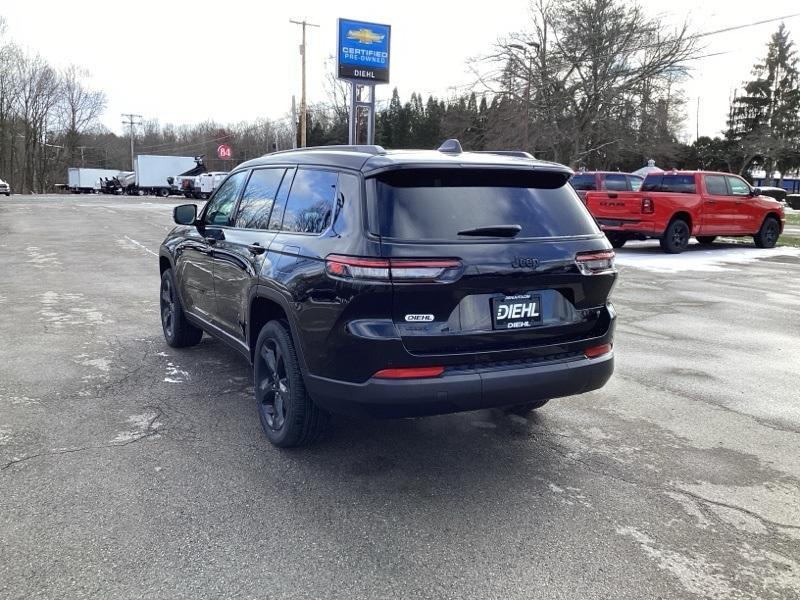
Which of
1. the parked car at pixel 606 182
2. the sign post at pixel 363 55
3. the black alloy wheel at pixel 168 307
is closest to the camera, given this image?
the black alloy wheel at pixel 168 307

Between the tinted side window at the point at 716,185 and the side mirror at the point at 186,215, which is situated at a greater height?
the tinted side window at the point at 716,185

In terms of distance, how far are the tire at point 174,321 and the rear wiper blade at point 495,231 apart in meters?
3.47

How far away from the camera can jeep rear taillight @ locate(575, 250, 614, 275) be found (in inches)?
142

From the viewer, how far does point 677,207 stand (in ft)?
48.7

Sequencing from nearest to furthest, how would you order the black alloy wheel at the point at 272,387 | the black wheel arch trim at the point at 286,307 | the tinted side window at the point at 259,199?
the black wheel arch trim at the point at 286,307 < the black alloy wheel at the point at 272,387 < the tinted side window at the point at 259,199

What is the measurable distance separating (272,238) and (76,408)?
1924 mm

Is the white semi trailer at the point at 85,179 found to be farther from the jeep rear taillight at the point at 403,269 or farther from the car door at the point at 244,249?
the jeep rear taillight at the point at 403,269

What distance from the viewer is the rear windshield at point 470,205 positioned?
325 cm

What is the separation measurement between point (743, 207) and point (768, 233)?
1597mm

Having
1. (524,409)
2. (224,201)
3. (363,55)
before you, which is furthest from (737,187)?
(363,55)

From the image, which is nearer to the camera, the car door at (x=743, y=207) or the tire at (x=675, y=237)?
the tire at (x=675, y=237)

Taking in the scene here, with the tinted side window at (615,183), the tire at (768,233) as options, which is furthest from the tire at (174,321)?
the tire at (768,233)

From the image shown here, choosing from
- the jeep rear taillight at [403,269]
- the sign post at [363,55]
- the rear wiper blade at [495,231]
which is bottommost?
the jeep rear taillight at [403,269]

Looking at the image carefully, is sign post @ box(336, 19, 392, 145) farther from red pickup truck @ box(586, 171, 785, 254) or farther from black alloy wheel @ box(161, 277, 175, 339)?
black alloy wheel @ box(161, 277, 175, 339)
